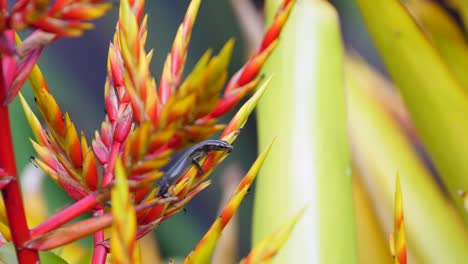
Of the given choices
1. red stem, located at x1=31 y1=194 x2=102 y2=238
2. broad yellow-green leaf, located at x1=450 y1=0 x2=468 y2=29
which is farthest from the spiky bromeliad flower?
broad yellow-green leaf, located at x1=450 y1=0 x2=468 y2=29

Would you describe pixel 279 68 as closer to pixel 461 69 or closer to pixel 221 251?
pixel 461 69

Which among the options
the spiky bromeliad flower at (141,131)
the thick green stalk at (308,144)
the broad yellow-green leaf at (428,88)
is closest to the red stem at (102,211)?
Result: the spiky bromeliad flower at (141,131)

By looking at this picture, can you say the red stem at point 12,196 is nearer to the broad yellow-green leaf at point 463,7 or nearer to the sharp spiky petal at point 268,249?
the sharp spiky petal at point 268,249

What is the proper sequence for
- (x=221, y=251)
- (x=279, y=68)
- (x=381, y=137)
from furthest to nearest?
(x=221, y=251), (x=381, y=137), (x=279, y=68)

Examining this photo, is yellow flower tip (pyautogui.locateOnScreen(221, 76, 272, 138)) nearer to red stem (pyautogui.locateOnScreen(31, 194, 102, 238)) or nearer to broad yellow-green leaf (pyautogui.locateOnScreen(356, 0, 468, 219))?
red stem (pyautogui.locateOnScreen(31, 194, 102, 238))

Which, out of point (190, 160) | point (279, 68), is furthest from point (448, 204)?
point (190, 160)
